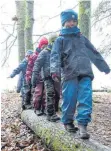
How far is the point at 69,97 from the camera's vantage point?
6250 millimetres

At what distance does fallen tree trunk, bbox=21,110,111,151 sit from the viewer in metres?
5.68

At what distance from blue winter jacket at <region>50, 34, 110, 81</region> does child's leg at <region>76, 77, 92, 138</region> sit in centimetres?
20

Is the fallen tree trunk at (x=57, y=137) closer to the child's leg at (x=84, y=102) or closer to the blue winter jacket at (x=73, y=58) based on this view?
the child's leg at (x=84, y=102)

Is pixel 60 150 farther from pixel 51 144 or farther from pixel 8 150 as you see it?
pixel 8 150

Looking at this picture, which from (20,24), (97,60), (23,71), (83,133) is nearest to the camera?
(83,133)

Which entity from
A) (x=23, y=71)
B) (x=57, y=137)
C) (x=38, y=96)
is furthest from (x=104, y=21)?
(x=57, y=137)

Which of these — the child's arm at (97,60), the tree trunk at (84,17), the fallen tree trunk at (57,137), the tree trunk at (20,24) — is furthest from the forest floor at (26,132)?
the tree trunk at (20,24)

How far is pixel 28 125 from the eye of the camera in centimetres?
894

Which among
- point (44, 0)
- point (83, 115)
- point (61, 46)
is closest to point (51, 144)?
point (83, 115)

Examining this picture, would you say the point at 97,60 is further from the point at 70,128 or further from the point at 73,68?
the point at 70,128

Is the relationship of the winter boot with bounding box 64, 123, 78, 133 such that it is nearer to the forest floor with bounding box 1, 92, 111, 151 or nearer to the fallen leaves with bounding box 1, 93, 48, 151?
the forest floor with bounding box 1, 92, 111, 151

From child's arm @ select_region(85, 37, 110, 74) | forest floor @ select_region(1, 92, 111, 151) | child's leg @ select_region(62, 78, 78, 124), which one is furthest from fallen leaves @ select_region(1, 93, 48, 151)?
child's arm @ select_region(85, 37, 110, 74)

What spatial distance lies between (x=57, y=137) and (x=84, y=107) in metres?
0.98

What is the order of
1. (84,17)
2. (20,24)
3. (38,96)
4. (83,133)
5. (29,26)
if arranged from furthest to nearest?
1. (20,24)
2. (29,26)
3. (84,17)
4. (38,96)
5. (83,133)
